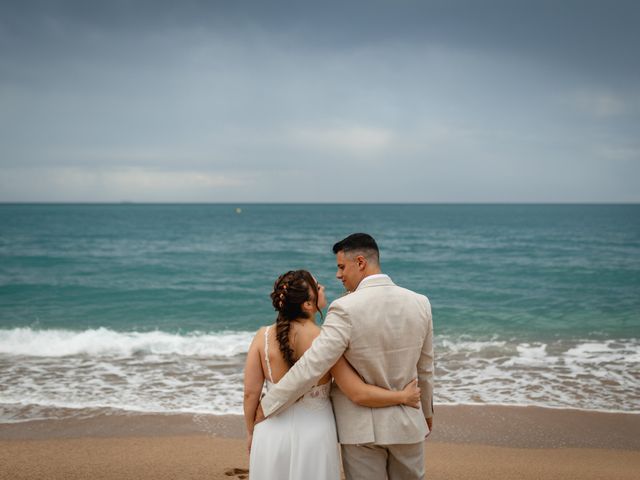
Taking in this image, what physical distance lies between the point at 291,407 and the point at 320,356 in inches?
22.4

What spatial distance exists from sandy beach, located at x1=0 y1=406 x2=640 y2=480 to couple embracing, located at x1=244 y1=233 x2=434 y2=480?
2297mm

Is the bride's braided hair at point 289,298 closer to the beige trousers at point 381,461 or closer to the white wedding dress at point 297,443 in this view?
the white wedding dress at point 297,443

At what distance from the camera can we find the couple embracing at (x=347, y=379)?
294 centimetres

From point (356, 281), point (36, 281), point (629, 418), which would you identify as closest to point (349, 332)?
point (356, 281)

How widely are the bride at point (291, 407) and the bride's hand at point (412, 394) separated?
0.18 ft

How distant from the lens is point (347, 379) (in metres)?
2.98

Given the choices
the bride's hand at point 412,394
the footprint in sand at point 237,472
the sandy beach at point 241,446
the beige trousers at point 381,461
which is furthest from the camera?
Answer: the sandy beach at point 241,446

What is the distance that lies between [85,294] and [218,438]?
574 inches

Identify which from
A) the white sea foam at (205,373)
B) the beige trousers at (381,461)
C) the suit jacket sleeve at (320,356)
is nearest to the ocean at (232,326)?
the white sea foam at (205,373)

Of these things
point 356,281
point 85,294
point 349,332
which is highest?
point 356,281

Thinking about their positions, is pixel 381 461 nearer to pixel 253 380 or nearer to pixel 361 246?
pixel 253 380

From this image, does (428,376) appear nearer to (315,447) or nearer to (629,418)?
(315,447)

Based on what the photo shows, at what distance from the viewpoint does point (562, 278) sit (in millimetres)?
23578

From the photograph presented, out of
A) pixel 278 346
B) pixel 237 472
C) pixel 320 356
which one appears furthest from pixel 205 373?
pixel 320 356
